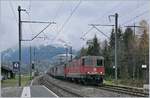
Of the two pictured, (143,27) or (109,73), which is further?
(143,27)

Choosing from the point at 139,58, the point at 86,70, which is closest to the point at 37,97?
the point at 86,70

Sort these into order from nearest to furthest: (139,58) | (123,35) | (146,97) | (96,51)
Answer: (146,97)
(139,58)
(96,51)
(123,35)

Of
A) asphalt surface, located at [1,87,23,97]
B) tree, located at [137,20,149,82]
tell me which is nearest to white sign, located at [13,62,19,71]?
asphalt surface, located at [1,87,23,97]

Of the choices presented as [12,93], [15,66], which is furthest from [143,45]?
[12,93]

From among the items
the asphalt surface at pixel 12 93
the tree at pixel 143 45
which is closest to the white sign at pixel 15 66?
the asphalt surface at pixel 12 93

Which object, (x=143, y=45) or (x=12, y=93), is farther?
(x=143, y=45)

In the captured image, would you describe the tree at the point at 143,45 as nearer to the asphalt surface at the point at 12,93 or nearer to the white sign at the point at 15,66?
the white sign at the point at 15,66

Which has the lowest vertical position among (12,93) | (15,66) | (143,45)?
(12,93)

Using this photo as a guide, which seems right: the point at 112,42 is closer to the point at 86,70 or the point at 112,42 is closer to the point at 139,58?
the point at 139,58

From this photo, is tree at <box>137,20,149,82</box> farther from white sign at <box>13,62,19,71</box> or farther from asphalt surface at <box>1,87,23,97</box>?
asphalt surface at <box>1,87,23,97</box>

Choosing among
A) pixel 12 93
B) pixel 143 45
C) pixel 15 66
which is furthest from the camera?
pixel 143 45

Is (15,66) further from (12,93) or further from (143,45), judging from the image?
(143,45)

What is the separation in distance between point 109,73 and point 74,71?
29500 mm

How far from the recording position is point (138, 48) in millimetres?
85312
